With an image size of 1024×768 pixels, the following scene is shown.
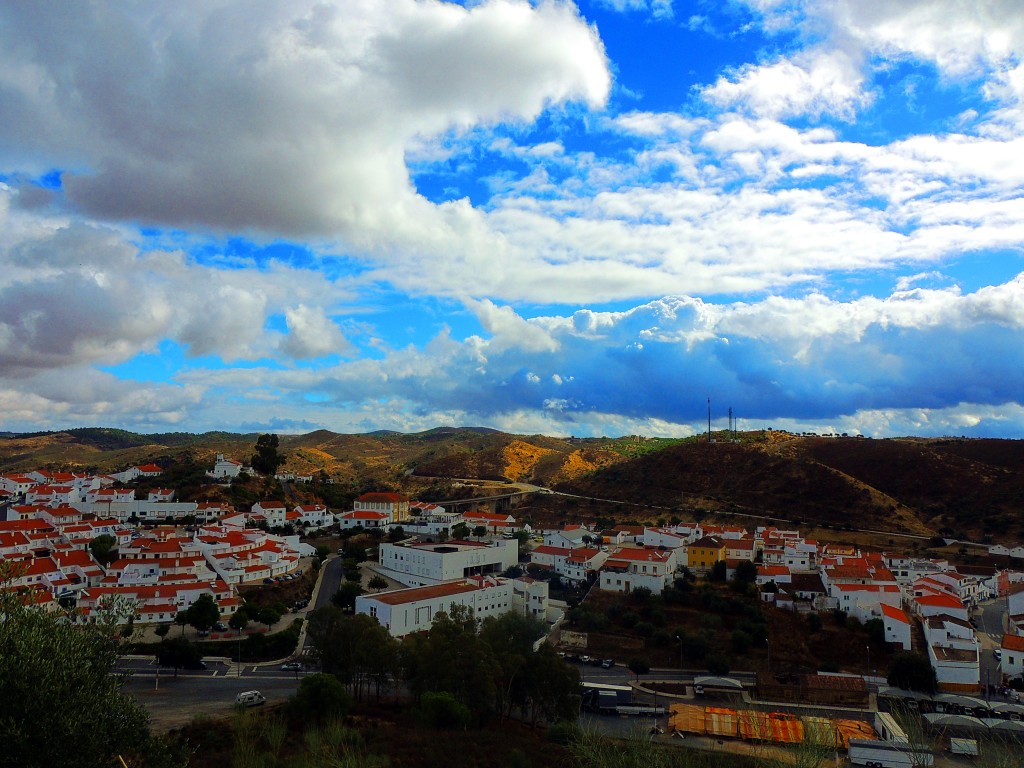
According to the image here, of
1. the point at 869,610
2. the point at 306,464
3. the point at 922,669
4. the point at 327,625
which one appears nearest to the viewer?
the point at 327,625

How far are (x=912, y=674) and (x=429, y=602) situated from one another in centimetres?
2502

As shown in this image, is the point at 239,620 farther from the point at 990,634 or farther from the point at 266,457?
the point at 990,634

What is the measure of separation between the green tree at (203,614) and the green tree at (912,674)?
3471 cm

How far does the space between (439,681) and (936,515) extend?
5989 cm

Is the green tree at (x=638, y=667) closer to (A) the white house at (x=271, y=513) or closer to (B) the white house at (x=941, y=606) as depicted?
(B) the white house at (x=941, y=606)

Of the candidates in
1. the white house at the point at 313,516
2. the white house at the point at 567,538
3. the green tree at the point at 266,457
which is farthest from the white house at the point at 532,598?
the green tree at the point at 266,457

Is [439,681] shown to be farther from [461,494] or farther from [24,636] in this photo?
[461,494]

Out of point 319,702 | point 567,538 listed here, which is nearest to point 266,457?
point 567,538

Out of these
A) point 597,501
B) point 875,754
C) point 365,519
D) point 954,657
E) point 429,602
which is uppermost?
point 597,501

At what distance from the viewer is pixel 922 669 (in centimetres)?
3186

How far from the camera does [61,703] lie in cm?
1107

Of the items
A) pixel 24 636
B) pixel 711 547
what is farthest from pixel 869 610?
pixel 24 636

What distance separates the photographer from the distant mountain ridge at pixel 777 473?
218ft

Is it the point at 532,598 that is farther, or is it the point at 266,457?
the point at 266,457
